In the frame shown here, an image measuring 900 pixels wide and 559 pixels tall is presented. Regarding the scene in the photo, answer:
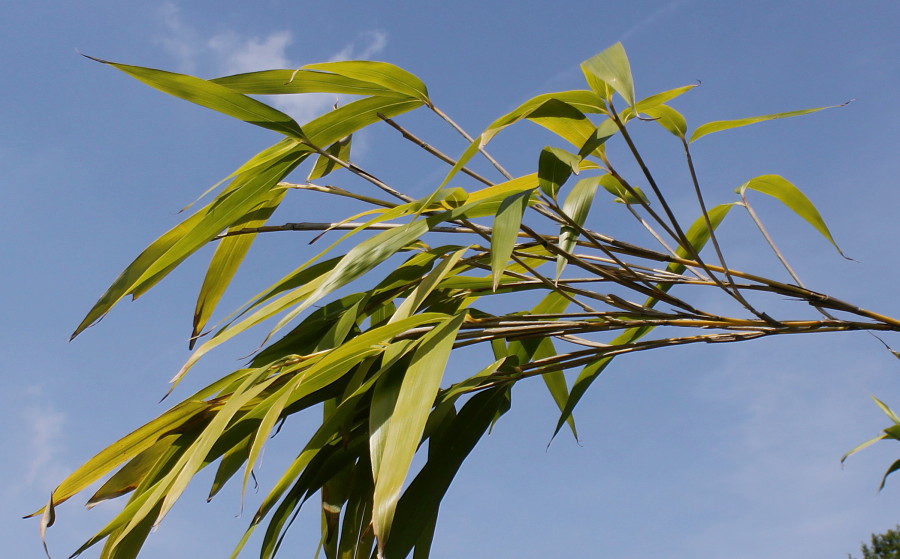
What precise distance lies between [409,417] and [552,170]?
35cm

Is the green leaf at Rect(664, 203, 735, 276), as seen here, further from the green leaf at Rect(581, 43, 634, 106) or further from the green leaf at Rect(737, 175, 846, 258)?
the green leaf at Rect(581, 43, 634, 106)

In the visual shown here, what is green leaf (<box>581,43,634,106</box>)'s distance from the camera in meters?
0.83

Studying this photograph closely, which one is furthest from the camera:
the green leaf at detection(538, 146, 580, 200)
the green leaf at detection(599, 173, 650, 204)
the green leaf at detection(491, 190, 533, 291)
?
the green leaf at detection(599, 173, 650, 204)

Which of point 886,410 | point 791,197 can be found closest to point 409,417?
point 791,197

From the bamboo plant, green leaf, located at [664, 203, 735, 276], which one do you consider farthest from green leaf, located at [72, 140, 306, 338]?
green leaf, located at [664, 203, 735, 276]

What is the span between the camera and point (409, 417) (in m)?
0.77

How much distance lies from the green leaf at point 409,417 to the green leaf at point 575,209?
154 mm

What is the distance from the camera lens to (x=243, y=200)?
3.42 ft

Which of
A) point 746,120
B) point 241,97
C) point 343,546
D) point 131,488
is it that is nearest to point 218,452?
point 131,488

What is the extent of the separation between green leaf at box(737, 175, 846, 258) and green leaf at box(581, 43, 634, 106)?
0.36 meters

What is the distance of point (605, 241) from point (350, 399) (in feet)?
1.25

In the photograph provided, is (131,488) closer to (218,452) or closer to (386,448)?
(218,452)

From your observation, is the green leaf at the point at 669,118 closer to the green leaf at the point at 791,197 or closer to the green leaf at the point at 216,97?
the green leaf at the point at 791,197

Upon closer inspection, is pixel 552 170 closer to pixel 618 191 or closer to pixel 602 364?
pixel 618 191
